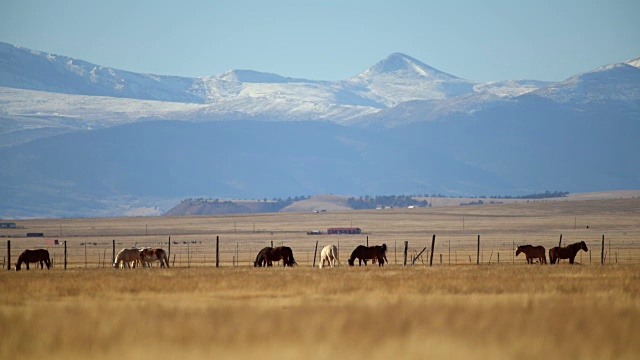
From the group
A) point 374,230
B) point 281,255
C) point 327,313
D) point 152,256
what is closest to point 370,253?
point 281,255

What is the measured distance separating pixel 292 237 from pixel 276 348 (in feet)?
306

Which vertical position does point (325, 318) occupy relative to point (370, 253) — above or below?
below

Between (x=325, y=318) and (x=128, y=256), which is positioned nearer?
(x=325, y=318)

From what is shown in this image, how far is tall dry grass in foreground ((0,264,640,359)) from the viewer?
2061cm

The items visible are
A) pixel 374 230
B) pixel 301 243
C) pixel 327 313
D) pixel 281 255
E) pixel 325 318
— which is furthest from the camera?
pixel 374 230

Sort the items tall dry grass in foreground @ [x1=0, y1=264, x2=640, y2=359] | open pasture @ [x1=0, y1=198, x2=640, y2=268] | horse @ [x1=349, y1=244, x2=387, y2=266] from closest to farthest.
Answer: tall dry grass in foreground @ [x1=0, y1=264, x2=640, y2=359]
horse @ [x1=349, y1=244, x2=387, y2=266]
open pasture @ [x1=0, y1=198, x2=640, y2=268]

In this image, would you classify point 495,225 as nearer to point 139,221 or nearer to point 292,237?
point 292,237

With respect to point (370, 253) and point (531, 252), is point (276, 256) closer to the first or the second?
point (370, 253)

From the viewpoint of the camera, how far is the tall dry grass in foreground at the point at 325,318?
20.6m

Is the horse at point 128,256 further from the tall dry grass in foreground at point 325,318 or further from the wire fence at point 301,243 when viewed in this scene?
the wire fence at point 301,243

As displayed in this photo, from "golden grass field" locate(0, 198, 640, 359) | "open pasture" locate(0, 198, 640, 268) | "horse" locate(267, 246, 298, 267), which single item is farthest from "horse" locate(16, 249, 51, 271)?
"open pasture" locate(0, 198, 640, 268)

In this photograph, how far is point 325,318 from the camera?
78.2 feet

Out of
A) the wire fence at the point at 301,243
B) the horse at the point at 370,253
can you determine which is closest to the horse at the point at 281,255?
the horse at the point at 370,253

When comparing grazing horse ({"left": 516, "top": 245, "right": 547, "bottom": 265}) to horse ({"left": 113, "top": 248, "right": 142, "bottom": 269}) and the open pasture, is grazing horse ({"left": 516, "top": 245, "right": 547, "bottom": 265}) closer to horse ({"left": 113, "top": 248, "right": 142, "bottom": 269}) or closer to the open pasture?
horse ({"left": 113, "top": 248, "right": 142, "bottom": 269})
